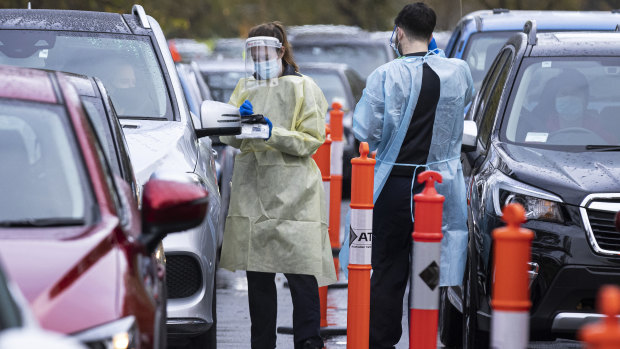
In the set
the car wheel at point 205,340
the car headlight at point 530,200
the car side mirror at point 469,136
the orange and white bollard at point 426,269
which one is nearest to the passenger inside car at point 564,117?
the car side mirror at point 469,136

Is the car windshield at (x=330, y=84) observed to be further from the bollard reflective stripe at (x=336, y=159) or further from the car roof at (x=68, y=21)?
the car roof at (x=68, y=21)

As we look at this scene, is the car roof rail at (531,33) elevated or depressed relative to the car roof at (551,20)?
elevated

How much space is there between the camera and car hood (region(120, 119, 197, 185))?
22.8 ft

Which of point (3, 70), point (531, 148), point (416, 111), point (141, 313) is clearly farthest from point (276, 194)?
point (141, 313)

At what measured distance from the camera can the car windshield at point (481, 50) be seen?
12.4 m

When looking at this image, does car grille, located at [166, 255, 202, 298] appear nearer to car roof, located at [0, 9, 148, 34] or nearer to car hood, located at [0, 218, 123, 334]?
car roof, located at [0, 9, 148, 34]

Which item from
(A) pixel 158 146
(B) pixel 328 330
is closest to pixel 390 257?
(A) pixel 158 146

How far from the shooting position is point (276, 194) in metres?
7.28

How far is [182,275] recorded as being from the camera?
22.2 feet

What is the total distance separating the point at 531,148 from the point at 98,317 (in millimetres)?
Answer: 4015

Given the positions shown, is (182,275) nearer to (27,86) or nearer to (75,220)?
(27,86)

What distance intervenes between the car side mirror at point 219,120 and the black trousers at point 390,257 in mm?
834

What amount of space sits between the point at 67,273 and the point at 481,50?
870cm

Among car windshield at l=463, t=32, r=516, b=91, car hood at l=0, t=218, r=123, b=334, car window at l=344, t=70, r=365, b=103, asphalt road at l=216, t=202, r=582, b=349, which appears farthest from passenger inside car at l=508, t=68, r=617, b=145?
car window at l=344, t=70, r=365, b=103
